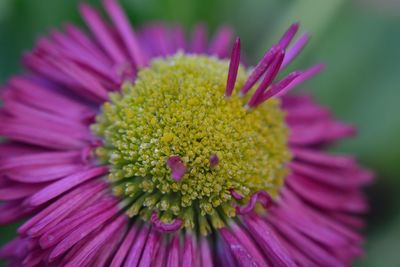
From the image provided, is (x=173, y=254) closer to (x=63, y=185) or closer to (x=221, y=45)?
(x=63, y=185)

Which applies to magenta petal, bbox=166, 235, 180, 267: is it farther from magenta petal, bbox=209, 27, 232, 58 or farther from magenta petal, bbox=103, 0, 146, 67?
magenta petal, bbox=209, 27, 232, 58

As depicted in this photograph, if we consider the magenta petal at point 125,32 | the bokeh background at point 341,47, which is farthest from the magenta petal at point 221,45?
the bokeh background at point 341,47

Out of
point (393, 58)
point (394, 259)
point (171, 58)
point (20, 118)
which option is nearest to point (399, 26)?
point (393, 58)

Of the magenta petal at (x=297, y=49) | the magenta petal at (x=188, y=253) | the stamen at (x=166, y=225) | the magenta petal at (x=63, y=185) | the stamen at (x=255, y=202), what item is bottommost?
the magenta petal at (x=188, y=253)

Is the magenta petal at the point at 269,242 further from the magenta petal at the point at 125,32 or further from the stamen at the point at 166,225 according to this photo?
the magenta petal at the point at 125,32

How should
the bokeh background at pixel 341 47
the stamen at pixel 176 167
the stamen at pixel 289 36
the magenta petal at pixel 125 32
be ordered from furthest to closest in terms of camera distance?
1. the bokeh background at pixel 341 47
2. the magenta petal at pixel 125 32
3. the stamen at pixel 289 36
4. the stamen at pixel 176 167

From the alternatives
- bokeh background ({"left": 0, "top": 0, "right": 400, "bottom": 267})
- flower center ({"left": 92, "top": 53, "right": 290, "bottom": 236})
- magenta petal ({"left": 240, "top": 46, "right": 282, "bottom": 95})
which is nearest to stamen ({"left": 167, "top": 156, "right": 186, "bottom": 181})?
flower center ({"left": 92, "top": 53, "right": 290, "bottom": 236})
